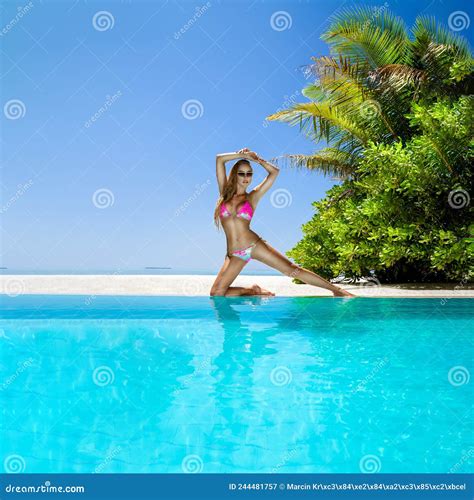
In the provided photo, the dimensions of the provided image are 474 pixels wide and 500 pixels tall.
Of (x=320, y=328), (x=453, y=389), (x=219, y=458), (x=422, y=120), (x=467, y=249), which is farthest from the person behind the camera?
(x=422, y=120)

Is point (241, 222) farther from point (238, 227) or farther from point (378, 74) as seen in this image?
point (378, 74)

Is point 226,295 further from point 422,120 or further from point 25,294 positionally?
point 422,120

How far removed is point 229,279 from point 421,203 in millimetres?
5247

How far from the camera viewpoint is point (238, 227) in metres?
8.63

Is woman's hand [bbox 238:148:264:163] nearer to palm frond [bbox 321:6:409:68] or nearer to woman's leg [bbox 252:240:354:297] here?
woman's leg [bbox 252:240:354:297]

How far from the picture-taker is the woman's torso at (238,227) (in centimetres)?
856

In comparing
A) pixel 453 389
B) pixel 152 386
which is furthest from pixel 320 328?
pixel 152 386

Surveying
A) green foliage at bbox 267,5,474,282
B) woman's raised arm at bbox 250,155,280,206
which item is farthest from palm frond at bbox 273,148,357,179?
woman's raised arm at bbox 250,155,280,206

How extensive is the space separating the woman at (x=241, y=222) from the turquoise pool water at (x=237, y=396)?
8.83 feet

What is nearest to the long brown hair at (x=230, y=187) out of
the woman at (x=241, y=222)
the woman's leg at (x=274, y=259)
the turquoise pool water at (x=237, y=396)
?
the woman at (x=241, y=222)

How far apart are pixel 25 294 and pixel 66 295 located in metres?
0.95

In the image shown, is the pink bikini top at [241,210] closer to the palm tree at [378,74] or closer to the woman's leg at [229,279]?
the woman's leg at [229,279]

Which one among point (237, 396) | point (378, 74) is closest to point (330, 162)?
point (378, 74)

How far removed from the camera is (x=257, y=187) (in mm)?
8734
